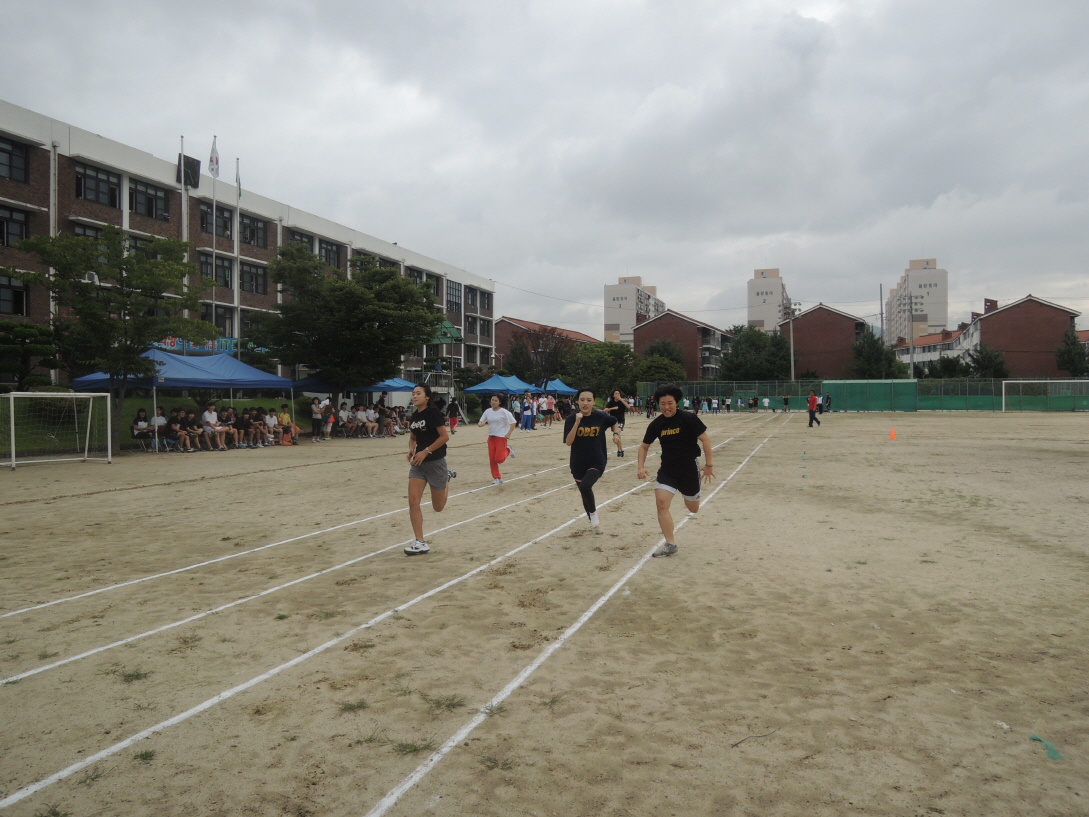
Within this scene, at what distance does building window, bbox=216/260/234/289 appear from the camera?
42.5m

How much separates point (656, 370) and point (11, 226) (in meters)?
55.9

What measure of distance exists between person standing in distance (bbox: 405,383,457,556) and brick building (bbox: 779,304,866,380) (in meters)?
78.7

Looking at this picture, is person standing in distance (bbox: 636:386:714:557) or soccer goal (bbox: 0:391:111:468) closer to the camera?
person standing in distance (bbox: 636:386:714:557)

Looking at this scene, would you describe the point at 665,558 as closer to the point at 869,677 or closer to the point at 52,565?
the point at 869,677

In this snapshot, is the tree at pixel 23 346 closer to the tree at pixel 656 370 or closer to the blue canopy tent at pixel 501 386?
the blue canopy tent at pixel 501 386

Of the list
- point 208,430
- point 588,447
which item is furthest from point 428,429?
point 208,430

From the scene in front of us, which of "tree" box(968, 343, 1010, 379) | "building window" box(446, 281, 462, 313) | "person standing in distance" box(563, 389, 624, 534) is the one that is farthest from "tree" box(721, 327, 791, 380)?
"person standing in distance" box(563, 389, 624, 534)

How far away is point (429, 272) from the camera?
64.8 metres

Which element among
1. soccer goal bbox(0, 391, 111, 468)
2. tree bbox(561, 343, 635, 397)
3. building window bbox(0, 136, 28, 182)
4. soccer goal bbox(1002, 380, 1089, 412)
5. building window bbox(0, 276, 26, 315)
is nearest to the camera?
soccer goal bbox(0, 391, 111, 468)

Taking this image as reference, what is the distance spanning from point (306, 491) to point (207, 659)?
8.33 meters

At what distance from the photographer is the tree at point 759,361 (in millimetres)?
74000

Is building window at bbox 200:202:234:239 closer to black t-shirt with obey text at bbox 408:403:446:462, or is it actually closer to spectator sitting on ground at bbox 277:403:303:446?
spectator sitting on ground at bbox 277:403:303:446

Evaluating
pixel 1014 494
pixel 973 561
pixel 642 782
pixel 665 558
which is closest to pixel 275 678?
pixel 642 782

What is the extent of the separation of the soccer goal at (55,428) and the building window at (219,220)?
23850 millimetres
